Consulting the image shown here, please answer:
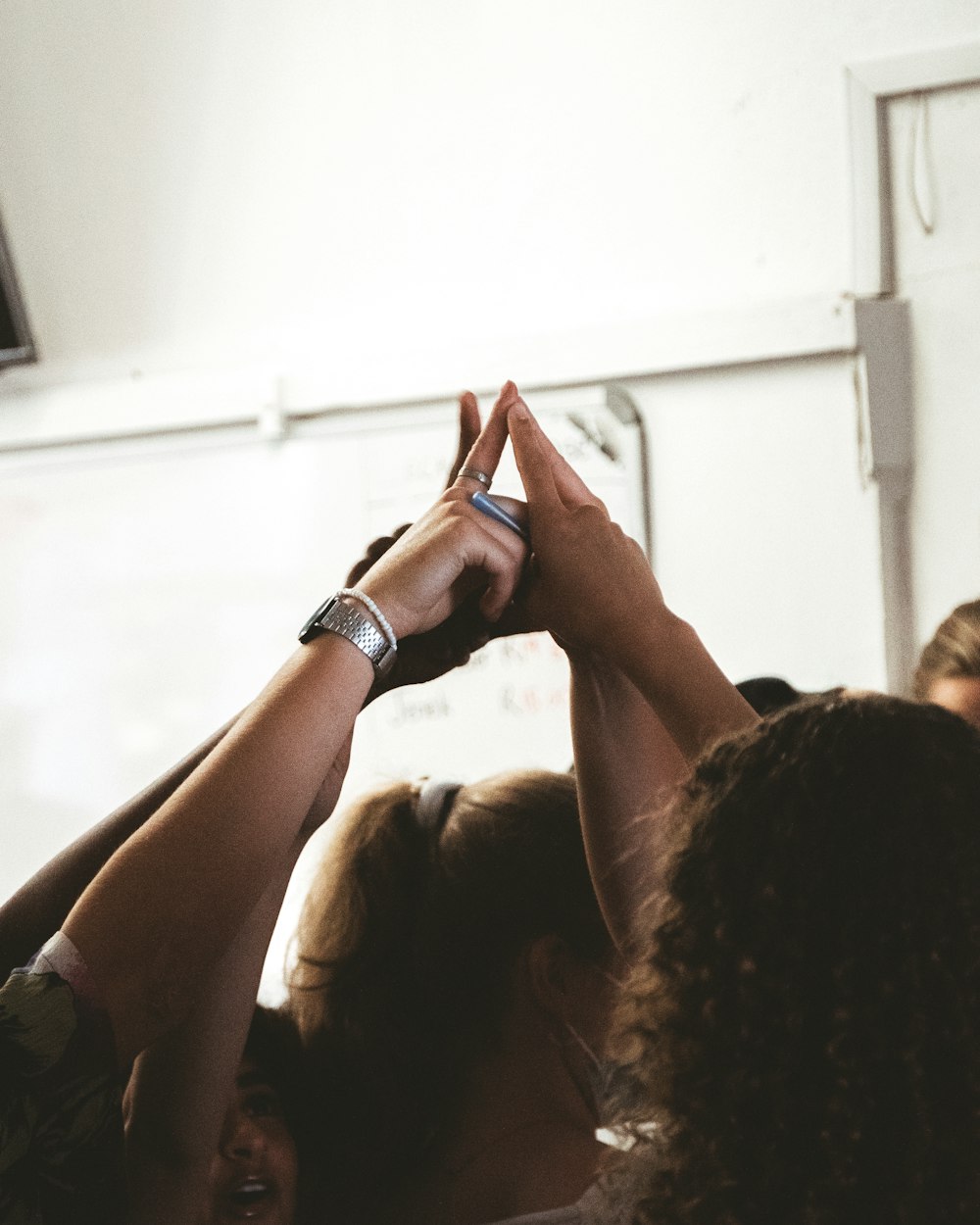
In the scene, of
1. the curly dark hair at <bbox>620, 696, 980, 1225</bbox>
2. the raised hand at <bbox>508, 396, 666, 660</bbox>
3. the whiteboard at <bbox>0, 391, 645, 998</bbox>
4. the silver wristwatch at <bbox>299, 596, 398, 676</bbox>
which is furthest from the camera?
the whiteboard at <bbox>0, 391, 645, 998</bbox>

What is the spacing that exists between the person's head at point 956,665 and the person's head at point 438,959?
763mm

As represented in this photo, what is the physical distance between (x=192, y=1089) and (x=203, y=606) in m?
1.56

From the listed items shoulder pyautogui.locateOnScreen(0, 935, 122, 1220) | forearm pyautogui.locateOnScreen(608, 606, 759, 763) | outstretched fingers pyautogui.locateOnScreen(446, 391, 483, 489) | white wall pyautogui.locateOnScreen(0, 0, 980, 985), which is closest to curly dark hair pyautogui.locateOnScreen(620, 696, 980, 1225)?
forearm pyautogui.locateOnScreen(608, 606, 759, 763)

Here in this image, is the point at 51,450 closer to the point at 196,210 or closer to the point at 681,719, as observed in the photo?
the point at 196,210

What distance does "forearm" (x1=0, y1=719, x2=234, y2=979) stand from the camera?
30.0 inches

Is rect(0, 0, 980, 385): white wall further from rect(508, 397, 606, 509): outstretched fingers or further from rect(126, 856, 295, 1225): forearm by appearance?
rect(126, 856, 295, 1225): forearm

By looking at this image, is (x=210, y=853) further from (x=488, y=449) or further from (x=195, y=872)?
(x=488, y=449)

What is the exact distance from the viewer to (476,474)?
0.87m

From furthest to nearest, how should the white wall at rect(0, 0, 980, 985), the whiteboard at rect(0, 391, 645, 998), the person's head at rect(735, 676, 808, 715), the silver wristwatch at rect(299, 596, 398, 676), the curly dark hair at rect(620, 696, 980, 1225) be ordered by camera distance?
the whiteboard at rect(0, 391, 645, 998), the white wall at rect(0, 0, 980, 985), the person's head at rect(735, 676, 808, 715), the silver wristwatch at rect(299, 596, 398, 676), the curly dark hair at rect(620, 696, 980, 1225)

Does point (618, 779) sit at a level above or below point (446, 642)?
below

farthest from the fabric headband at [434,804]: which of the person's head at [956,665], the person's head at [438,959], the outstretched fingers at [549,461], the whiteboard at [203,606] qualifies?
the whiteboard at [203,606]

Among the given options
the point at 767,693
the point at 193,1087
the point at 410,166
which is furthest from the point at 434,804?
the point at 410,166

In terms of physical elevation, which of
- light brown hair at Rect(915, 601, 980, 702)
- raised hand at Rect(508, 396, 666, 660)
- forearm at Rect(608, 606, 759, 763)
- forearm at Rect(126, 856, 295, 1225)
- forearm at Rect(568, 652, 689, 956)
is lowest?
light brown hair at Rect(915, 601, 980, 702)

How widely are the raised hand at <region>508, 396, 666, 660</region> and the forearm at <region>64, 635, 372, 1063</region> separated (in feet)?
0.80
